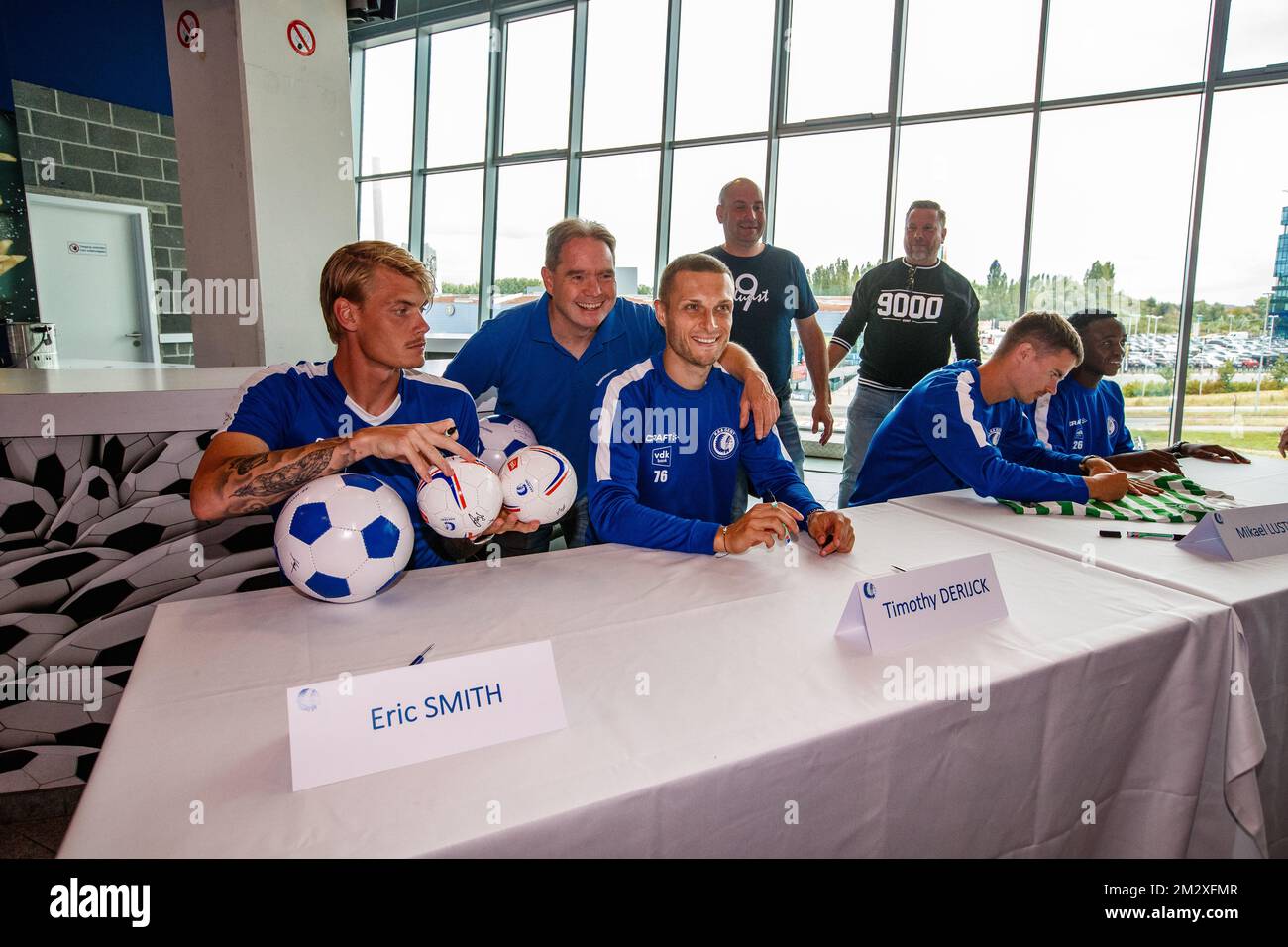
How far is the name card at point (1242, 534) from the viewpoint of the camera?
5.53ft

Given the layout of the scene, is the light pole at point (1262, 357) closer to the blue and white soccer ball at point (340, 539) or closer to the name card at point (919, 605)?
the name card at point (919, 605)

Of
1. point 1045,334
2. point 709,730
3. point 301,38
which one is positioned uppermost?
point 301,38

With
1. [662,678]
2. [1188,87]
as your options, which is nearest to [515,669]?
[662,678]

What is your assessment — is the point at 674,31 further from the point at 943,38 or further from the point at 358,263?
the point at 358,263

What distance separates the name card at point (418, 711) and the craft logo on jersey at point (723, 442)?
3.57 feet

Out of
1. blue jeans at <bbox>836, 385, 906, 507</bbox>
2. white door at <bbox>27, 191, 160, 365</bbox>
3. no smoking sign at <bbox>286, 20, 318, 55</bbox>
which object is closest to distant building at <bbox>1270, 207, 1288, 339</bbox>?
blue jeans at <bbox>836, 385, 906, 507</bbox>

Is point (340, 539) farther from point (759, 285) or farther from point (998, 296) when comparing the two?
point (998, 296)

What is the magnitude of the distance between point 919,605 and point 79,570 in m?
2.41

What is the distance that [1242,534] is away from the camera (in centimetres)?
171

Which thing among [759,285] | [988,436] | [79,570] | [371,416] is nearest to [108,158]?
[79,570]

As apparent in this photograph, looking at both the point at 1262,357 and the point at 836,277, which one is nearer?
the point at 1262,357

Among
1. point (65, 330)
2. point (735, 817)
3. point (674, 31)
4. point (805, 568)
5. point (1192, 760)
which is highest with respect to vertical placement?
point (674, 31)

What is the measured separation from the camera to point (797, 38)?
6.30 m

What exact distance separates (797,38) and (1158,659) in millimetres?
6513
